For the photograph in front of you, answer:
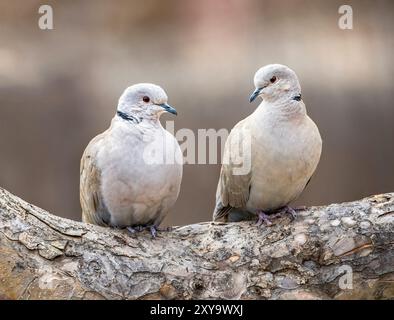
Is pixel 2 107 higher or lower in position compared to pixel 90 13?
lower

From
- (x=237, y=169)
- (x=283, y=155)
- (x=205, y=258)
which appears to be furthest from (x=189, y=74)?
(x=205, y=258)

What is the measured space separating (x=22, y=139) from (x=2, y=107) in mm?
230

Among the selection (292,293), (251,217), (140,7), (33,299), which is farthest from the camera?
(140,7)

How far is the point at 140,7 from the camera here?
14.3 feet

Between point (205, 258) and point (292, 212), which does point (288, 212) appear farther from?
point (205, 258)


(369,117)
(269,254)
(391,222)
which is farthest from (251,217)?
(369,117)

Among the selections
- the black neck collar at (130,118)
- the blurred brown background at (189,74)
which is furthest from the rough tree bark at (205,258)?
the blurred brown background at (189,74)

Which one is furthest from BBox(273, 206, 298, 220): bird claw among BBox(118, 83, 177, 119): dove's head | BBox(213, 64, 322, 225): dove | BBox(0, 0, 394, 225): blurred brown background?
BBox(0, 0, 394, 225): blurred brown background

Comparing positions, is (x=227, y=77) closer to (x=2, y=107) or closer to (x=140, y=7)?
(x=140, y=7)

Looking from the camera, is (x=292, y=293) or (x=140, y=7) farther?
(x=140, y=7)

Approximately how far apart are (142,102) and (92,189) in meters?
0.37

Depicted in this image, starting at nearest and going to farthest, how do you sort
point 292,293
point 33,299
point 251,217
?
point 33,299
point 292,293
point 251,217

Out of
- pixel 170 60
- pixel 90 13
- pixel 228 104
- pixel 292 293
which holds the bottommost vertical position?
pixel 292 293

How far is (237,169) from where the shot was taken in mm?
2766
